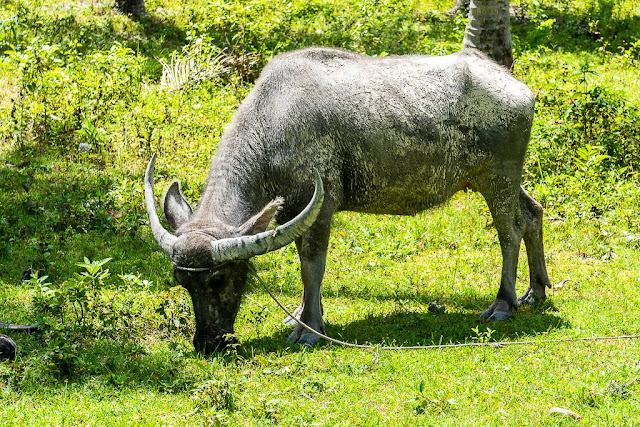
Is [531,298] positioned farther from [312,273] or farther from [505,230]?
[312,273]

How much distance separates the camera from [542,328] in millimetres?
7516

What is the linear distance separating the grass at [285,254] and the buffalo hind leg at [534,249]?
0.17m

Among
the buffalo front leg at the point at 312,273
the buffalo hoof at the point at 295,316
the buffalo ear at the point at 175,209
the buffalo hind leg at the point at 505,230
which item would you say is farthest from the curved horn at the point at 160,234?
the buffalo hind leg at the point at 505,230

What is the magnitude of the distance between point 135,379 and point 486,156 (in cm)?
351

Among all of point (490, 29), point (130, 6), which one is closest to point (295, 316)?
point (490, 29)

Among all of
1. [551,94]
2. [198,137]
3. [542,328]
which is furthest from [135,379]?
[551,94]

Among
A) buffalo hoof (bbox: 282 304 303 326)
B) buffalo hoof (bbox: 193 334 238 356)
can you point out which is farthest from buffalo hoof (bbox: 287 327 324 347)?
buffalo hoof (bbox: 193 334 238 356)

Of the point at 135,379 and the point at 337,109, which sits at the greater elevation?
the point at 337,109

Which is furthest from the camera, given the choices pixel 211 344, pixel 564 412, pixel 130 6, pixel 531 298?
pixel 130 6

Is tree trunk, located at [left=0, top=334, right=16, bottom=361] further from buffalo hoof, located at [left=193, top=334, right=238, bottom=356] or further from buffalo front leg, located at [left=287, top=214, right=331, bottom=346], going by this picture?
buffalo front leg, located at [left=287, top=214, right=331, bottom=346]

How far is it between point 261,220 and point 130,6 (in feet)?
32.3

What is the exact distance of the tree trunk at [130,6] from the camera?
603 inches

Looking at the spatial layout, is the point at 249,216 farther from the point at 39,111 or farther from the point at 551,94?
the point at 551,94

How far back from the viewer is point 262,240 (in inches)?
253
